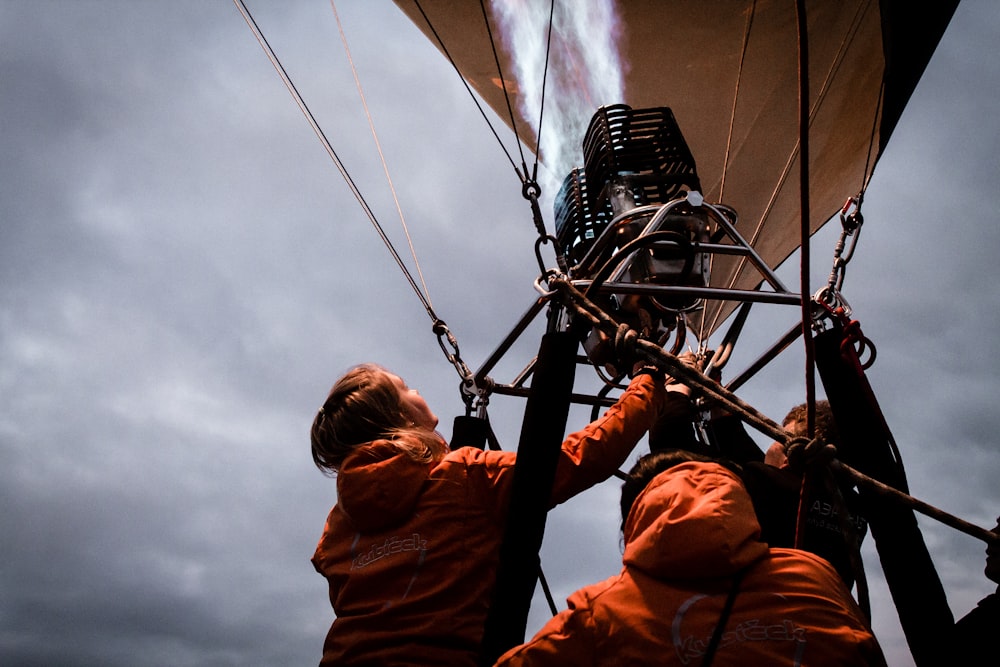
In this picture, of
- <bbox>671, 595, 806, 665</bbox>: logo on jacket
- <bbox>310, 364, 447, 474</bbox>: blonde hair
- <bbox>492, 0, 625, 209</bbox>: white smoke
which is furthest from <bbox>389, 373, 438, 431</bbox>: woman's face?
<bbox>492, 0, 625, 209</bbox>: white smoke

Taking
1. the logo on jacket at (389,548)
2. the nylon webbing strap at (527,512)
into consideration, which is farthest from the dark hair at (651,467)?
the logo on jacket at (389,548)

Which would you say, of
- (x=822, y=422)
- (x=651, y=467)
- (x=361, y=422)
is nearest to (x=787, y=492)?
(x=651, y=467)

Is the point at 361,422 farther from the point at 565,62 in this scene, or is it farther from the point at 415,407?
the point at 565,62

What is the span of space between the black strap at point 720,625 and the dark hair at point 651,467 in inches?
13.3

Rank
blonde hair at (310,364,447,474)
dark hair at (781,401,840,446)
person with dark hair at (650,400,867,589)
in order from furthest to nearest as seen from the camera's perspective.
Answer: dark hair at (781,401,840,446)
blonde hair at (310,364,447,474)
person with dark hair at (650,400,867,589)

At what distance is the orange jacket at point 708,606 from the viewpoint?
1.10 m

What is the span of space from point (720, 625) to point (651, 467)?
1.50 feet

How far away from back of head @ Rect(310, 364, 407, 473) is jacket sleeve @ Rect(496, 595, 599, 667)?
0.77 metres

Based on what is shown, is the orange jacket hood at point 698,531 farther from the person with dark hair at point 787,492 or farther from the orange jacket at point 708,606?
the person with dark hair at point 787,492

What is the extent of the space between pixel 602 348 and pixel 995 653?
4.26 feet


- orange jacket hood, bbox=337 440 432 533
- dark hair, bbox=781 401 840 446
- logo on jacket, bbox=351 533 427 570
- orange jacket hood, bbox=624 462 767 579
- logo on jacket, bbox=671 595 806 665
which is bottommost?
logo on jacket, bbox=671 595 806 665

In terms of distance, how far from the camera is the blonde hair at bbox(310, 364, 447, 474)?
1.82 metres

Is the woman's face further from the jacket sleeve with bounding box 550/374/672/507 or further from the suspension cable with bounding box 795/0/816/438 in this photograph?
the suspension cable with bounding box 795/0/816/438

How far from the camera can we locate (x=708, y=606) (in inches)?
44.5
